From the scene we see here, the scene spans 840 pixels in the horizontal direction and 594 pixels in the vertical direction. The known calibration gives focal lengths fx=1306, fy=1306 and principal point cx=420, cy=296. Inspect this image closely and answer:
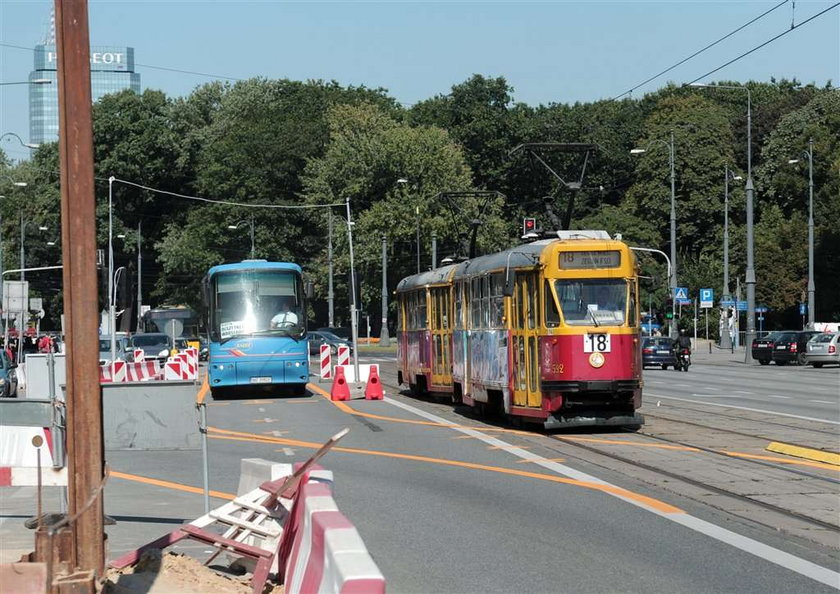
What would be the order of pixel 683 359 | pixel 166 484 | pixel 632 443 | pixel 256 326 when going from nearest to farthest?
pixel 166 484 → pixel 632 443 → pixel 256 326 → pixel 683 359

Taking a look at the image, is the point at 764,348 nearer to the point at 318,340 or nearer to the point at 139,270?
the point at 318,340

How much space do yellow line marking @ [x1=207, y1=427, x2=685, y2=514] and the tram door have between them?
138 inches

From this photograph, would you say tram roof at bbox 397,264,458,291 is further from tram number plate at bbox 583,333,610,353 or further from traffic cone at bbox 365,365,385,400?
tram number plate at bbox 583,333,610,353

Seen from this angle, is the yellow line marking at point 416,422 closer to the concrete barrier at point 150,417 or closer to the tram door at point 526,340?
the tram door at point 526,340

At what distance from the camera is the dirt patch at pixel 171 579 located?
26.9 feet

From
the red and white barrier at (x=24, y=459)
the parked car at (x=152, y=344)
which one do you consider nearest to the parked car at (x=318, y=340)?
the parked car at (x=152, y=344)

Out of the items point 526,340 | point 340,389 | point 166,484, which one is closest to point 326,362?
point 340,389

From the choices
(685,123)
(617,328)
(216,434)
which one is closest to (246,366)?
(216,434)

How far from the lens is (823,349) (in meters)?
53.3

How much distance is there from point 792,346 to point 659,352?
299 inches

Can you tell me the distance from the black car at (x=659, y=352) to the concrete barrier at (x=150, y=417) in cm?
4059

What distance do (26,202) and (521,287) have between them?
9227 centimetres

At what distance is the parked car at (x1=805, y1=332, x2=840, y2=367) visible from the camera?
5291 cm

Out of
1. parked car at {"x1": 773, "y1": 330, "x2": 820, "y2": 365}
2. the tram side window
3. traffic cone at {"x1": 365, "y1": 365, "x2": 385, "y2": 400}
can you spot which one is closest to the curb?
the tram side window
